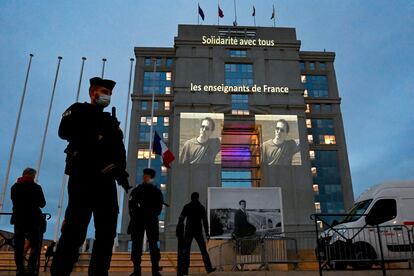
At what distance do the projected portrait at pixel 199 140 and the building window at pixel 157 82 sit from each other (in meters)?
14.9

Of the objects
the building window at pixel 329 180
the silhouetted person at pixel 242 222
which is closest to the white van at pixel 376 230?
the silhouetted person at pixel 242 222

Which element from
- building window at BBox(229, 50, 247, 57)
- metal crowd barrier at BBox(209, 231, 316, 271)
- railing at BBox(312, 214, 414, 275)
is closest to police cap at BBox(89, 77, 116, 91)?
railing at BBox(312, 214, 414, 275)

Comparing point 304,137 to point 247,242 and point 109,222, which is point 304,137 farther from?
point 109,222

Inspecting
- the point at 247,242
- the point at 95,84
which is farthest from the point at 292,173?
the point at 95,84

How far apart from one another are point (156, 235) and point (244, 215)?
2068 cm

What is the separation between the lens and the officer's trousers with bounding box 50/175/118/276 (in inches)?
139

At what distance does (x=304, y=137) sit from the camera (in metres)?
47.5

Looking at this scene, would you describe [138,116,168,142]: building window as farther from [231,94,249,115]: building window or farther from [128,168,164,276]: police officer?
[128,168,164,276]: police officer

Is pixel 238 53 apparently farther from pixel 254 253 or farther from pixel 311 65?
pixel 254 253

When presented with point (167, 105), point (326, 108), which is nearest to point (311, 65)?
point (326, 108)

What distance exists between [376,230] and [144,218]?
26.8 ft

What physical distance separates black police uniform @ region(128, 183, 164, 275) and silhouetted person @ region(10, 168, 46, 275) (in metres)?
2.00

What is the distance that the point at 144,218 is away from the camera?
7.77m

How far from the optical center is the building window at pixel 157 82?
2341 inches
